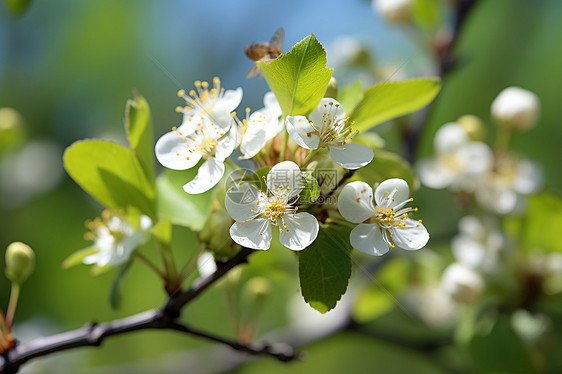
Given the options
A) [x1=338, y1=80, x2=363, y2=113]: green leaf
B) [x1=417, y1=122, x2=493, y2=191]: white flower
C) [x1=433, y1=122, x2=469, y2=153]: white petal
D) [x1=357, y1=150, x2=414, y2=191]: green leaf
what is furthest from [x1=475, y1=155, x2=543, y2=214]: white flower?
[x1=338, y1=80, x2=363, y2=113]: green leaf

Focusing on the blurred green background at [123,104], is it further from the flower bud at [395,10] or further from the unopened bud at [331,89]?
the unopened bud at [331,89]

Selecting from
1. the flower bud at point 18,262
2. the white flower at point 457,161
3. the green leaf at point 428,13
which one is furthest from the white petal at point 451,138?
the flower bud at point 18,262

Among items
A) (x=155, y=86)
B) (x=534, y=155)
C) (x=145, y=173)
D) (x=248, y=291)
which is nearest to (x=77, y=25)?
(x=155, y=86)

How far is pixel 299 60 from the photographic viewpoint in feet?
2.97

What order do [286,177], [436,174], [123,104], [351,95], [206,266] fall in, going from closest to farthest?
[286,177]
[351,95]
[206,266]
[436,174]
[123,104]

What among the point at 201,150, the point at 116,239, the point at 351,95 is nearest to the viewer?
the point at 201,150

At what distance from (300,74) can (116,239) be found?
1.95ft

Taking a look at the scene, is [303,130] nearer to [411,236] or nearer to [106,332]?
[411,236]

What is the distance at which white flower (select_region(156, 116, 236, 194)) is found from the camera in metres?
0.97

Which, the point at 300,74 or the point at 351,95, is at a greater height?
the point at 300,74

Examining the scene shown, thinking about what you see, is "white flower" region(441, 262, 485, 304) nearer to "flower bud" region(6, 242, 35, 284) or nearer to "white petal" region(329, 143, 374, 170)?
"white petal" region(329, 143, 374, 170)

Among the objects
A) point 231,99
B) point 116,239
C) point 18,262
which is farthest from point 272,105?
point 18,262

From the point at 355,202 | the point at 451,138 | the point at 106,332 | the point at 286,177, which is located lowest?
the point at 451,138

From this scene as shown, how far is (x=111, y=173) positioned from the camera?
1.14 m
